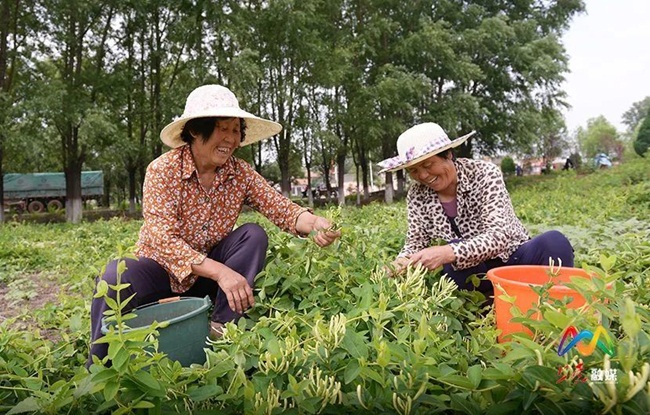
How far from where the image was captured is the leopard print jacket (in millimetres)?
2068

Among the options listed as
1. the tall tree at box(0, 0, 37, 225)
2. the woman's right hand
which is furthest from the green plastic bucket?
the tall tree at box(0, 0, 37, 225)

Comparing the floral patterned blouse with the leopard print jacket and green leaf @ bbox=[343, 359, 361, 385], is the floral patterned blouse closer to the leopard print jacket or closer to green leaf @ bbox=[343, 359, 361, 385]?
the leopard print jacket

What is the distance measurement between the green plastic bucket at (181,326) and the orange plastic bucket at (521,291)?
1013 mm

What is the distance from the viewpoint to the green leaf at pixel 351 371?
1014 millimetres

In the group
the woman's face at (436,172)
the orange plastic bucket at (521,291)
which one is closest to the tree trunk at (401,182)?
the woman's face at (436,172)

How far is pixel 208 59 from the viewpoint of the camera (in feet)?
45.5

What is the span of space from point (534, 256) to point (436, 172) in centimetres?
59

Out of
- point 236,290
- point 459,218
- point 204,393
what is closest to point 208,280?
point 236,290

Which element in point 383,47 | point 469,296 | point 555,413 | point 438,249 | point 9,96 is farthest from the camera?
point 383,47

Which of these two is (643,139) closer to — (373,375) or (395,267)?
(395,267)

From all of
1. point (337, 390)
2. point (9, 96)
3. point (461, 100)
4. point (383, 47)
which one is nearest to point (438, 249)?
point (337, 390)

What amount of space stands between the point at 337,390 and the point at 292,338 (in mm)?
257

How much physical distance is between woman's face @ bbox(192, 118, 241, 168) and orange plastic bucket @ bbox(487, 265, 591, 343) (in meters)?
1.29

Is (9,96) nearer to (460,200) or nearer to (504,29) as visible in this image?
(460,200)
